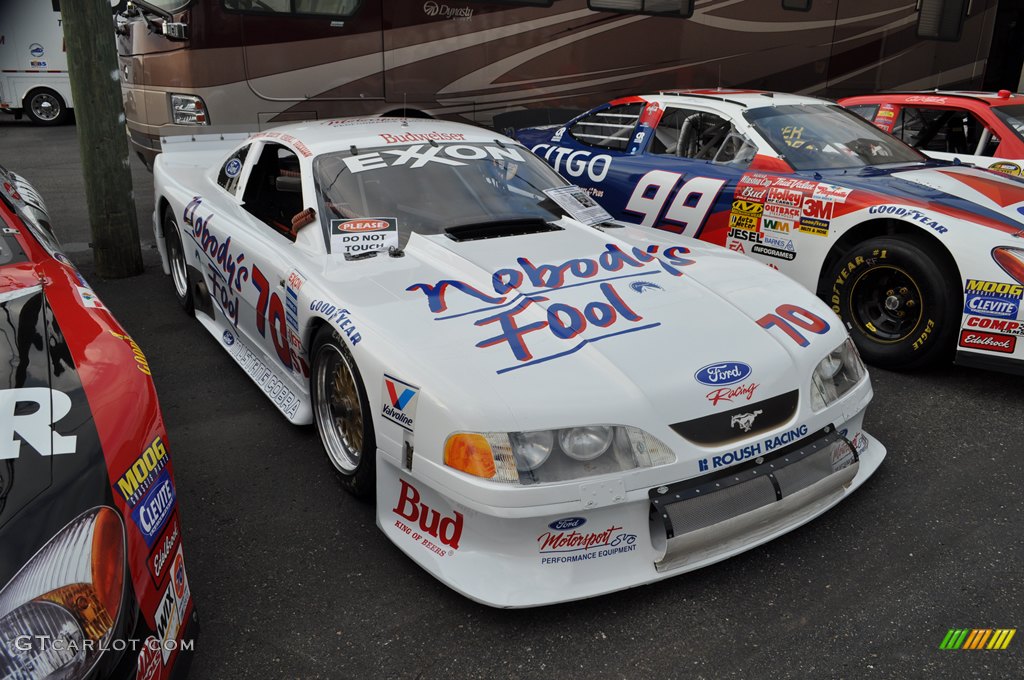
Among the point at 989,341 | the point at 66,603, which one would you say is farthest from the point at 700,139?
the point at 66,603

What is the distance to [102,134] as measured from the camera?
5.40 meters

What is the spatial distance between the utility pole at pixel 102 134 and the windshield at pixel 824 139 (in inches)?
169

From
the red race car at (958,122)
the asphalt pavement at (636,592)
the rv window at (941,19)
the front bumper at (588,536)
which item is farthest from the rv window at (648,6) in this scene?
the front bumper at (588,536)

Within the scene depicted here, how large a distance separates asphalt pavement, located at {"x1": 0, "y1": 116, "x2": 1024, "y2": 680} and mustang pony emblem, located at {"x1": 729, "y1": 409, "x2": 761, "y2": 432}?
49cm

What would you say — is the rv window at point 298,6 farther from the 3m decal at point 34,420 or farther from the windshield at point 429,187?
the 3m decal at point 34,420

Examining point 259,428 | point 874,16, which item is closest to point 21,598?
point 259,428

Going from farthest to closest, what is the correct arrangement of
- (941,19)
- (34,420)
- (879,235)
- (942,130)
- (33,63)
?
(33,63) → (941,19) → (942,130) → (879,235) → (34,420)

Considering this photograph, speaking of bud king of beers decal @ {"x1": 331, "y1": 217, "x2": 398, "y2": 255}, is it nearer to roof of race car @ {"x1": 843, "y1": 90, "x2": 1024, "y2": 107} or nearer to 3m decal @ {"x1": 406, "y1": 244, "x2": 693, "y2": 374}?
3m decal @ {"x1": 406, "y1": 244, "x2": 693, "y2": 374}

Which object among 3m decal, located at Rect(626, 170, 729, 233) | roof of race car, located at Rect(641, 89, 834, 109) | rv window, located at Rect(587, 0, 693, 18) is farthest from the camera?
rv window, located at Rect(587, 0, 693, 18)

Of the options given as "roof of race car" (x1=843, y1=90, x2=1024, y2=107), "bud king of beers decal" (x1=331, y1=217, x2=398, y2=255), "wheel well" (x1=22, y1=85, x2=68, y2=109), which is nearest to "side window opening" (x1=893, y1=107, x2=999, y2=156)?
"roof of race car" (x1=843, y1=90, x2=1024, y2=107)

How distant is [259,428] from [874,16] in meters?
10.0

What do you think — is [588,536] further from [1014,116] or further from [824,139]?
[1014,116]

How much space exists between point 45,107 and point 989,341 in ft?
54.8

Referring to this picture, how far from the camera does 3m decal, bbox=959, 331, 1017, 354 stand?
3.66 metres
